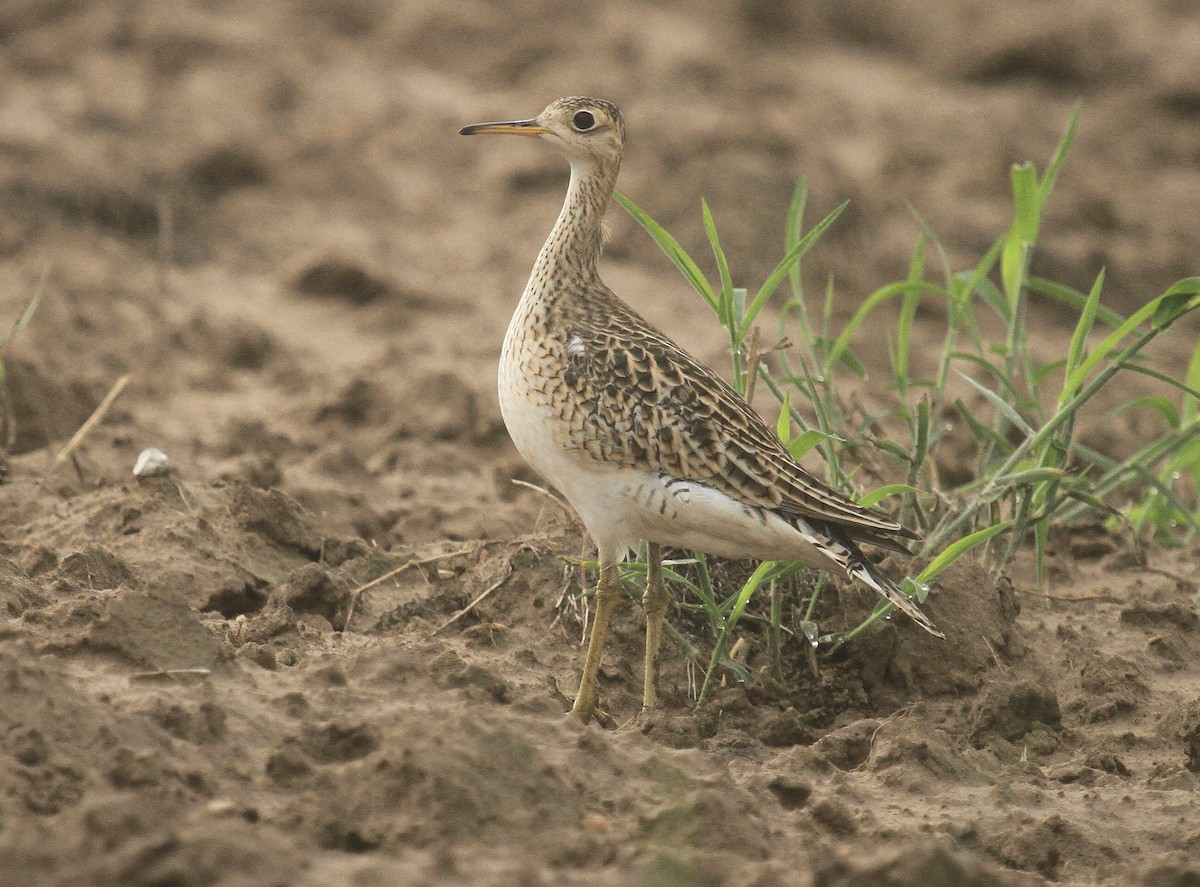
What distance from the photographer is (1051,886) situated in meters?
4.20

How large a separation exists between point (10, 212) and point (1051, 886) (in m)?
7.85

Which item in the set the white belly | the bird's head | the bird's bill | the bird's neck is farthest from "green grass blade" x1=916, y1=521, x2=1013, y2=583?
the bird's bill

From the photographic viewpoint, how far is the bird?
4961 mm

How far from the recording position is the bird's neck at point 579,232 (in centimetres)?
553

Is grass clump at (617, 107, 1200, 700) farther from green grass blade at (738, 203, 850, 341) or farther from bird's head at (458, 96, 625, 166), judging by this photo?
bird's head at (458, 96, 625, 166)

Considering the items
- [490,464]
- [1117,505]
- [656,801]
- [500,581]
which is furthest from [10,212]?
[656,801]

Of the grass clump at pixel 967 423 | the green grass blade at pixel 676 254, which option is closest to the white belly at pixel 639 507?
the grass clump at pixel 967 423

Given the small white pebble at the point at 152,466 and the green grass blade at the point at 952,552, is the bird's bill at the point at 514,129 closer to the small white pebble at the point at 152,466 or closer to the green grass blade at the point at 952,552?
the small white pebble at the point at 152,466

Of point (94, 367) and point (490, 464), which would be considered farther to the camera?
point (94, 367)

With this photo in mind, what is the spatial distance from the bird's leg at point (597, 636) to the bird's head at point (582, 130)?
146 centimetres

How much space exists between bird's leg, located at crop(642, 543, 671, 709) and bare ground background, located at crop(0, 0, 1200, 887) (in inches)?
6.6

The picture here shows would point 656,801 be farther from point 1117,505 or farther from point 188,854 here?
point 1117,505

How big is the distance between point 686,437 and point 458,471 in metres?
2.86

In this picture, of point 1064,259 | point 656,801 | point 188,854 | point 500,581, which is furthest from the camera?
point 1064,259
